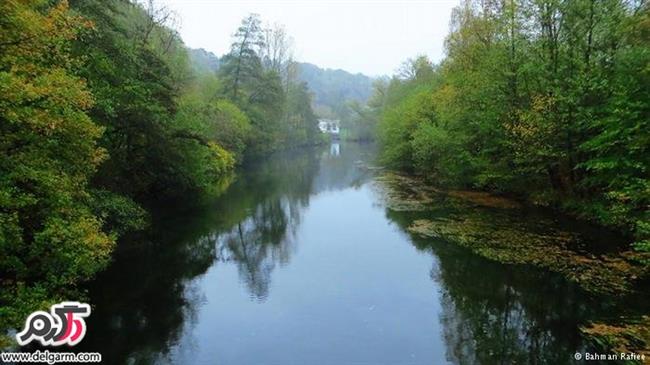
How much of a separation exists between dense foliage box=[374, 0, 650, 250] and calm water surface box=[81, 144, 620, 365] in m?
4.91

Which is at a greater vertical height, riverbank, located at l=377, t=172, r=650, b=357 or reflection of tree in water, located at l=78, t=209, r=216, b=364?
riverbank, located at l=377, t=172, r=650, b=357

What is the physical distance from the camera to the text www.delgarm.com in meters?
8.79

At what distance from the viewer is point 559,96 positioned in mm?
20109

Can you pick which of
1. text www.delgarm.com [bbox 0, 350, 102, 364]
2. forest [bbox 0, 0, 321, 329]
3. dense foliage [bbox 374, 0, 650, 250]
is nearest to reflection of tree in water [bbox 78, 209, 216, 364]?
text www.delgarm.com [bbox 0, 350, 102, 364]

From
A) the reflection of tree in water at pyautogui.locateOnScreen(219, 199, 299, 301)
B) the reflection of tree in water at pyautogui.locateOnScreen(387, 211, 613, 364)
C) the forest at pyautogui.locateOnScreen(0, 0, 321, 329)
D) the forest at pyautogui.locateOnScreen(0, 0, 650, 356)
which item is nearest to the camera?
the forest at pyautogui.locateOnScreen(0, 0, 321, 329)

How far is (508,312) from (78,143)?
36.9 feet

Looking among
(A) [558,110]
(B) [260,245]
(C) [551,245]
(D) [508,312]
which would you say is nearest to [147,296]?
(B) [260,245]

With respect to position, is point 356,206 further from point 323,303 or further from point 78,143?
point 78,143

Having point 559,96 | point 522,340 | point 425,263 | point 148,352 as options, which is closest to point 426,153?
point 559,96

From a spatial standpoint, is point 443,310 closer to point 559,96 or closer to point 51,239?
point 51,239

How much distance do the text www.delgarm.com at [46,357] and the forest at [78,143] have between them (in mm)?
1169

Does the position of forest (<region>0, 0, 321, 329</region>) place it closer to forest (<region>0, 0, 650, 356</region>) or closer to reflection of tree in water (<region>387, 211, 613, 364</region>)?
forest (<region>0, 0, 650, 356</region>)

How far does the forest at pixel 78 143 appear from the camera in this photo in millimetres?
8484

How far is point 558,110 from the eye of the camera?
818 inches
